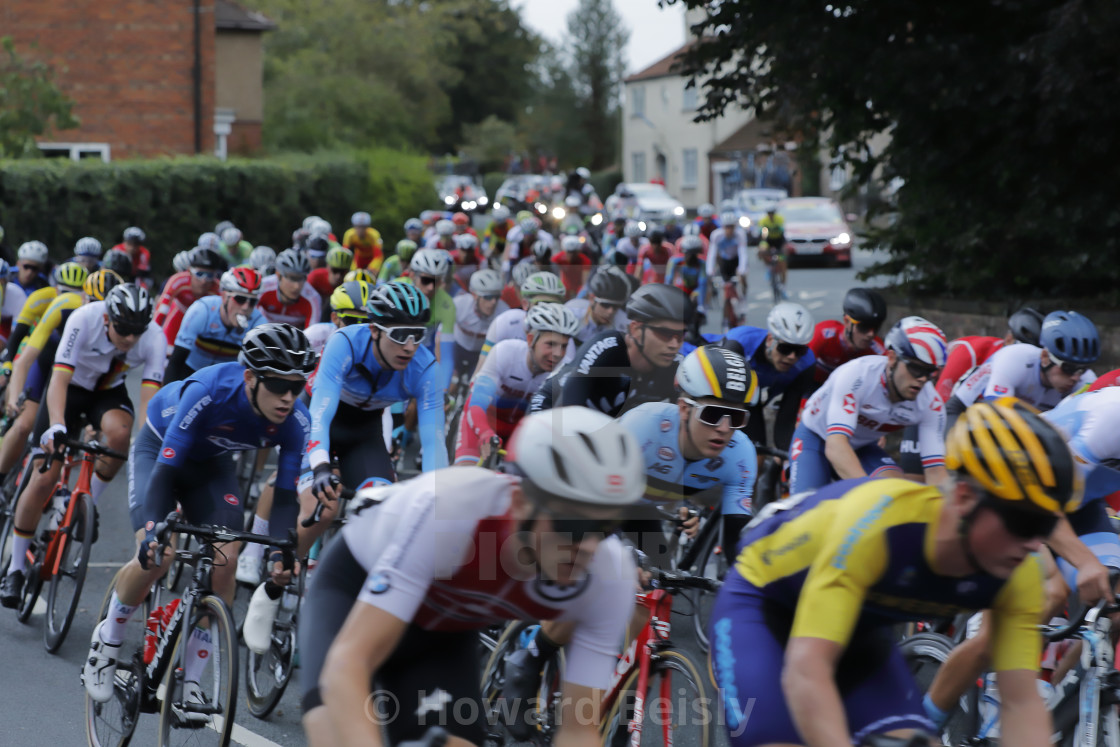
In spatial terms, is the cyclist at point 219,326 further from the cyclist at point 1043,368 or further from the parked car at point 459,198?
the parked car at point 459,198

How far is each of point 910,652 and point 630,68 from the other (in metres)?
107

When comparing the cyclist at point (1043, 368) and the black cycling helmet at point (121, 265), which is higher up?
the black cycling helmet at point (121, 265)

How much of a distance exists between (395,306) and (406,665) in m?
2.88

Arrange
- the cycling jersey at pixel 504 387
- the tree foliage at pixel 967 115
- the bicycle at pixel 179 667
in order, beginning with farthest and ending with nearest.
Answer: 1. the tree foliage at pixel 967 115
2. the cycling jersey at pixel 504 387
3. the bicycle at pixel 179 667

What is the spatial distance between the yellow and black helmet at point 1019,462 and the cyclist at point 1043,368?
325 centimetres

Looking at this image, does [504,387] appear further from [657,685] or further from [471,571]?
[471,571]

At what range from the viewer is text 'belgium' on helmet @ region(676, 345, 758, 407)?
4.61 metres

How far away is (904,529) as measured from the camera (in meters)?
3.00

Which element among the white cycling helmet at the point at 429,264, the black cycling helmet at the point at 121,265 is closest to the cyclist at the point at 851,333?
the white cycling helmet at the point at 429,264

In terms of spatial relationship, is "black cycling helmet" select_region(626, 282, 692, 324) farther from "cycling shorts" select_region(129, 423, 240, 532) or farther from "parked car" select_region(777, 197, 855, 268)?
"parked car" select_region(777, 197, 855, 268)

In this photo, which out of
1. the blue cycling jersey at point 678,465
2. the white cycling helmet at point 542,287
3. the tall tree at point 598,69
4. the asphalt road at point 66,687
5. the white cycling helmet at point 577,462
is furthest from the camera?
the tall tree at point 598,69

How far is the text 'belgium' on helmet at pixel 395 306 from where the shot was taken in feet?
19.7

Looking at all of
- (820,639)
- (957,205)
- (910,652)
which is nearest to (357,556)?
(820,639)

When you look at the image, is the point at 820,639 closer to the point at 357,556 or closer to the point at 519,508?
the point at 519,508
